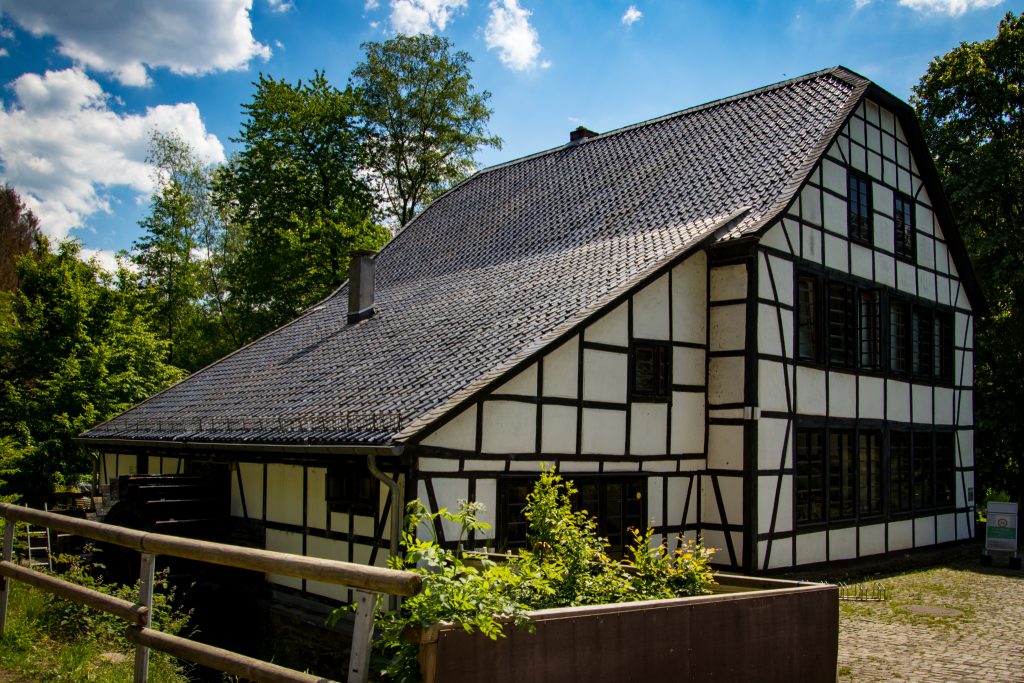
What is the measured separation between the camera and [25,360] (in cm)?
2253

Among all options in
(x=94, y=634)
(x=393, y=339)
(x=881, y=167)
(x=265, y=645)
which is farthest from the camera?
(x=881, y=167)

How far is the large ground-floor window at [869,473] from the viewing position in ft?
45.6

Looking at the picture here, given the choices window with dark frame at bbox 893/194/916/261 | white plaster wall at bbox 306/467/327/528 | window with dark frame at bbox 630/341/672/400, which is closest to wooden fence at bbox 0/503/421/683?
white plaster wall at bbox 306/467/327/528

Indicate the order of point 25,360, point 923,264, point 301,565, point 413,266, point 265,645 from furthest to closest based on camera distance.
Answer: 1. point 25,360
2. point 413,266
3. point 923,264
4. point 265,645
5. point 301,565

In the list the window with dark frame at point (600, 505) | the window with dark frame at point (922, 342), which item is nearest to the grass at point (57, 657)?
the window with dark frame at point (600, 505)

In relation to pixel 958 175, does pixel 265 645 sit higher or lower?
lower

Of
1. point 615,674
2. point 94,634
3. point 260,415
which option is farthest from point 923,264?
point 94,634

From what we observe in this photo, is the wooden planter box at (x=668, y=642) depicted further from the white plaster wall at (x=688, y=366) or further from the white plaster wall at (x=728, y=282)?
the white plaster wall at (x=728, y=282)

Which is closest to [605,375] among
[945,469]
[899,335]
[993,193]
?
[899,335]

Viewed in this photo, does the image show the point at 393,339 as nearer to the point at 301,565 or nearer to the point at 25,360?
the point at 301,565

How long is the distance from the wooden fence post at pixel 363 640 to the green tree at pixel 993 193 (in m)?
23.0

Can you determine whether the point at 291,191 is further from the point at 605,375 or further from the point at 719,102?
the point at 605,375

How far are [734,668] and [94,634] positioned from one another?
4.76 m

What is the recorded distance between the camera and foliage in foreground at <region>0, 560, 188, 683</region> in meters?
5.54
